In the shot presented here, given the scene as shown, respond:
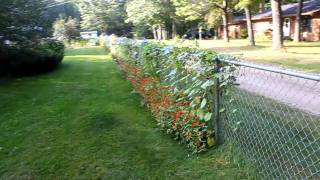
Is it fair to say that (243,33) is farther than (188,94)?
Yes

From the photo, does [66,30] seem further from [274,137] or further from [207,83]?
[274,137]

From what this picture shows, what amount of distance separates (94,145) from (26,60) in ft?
32.2

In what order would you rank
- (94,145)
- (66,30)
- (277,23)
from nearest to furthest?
1. (94,145)
2. (277,23)
3. (66,30)

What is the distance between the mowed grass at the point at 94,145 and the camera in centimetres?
434

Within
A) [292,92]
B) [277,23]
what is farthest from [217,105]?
[277,23]

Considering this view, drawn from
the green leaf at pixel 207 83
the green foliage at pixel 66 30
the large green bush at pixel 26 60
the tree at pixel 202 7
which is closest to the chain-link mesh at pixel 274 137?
the green leaf at pixel 207 83

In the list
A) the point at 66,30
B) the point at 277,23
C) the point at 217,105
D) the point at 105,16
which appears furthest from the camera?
the point at 105,16

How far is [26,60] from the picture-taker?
14039 millimetres

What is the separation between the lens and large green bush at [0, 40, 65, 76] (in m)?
13.5

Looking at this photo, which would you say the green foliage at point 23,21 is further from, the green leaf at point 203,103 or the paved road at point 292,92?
the green leaf at point 203,103

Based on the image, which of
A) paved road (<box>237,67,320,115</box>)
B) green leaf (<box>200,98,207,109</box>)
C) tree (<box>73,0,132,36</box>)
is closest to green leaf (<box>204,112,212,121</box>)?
green leaf (<box>200,98,207,109</box>)

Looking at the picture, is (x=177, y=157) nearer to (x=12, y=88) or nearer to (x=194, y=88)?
(x=194, y=88)

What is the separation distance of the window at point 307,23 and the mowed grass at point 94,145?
78.4 ft

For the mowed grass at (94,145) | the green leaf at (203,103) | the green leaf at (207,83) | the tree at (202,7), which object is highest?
the tree at (202,7)
